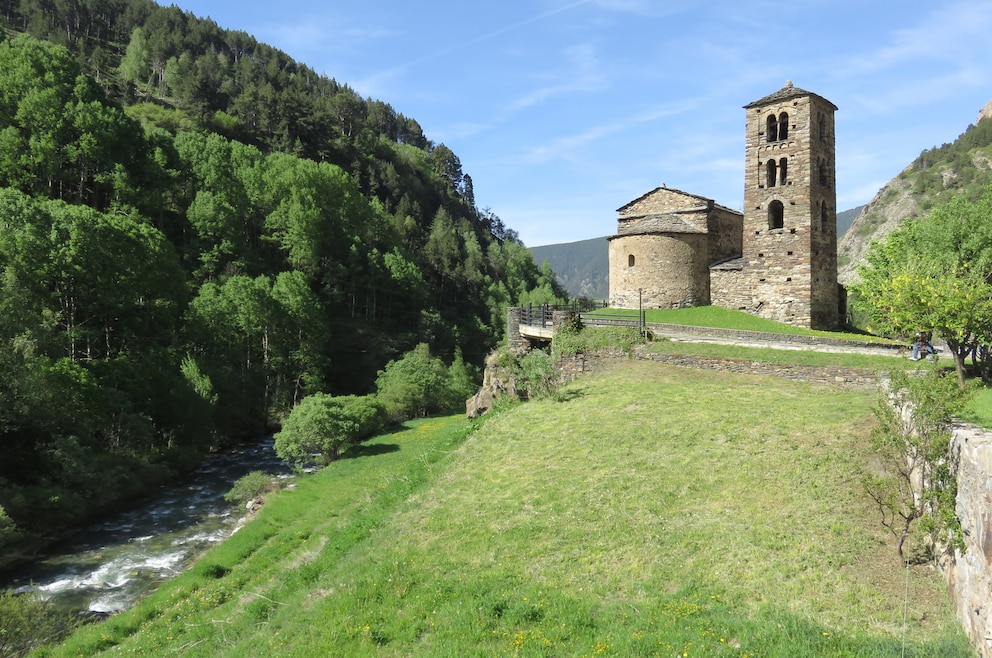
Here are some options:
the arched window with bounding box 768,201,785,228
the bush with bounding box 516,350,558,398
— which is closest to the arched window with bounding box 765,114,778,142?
the arched window with bounding box 768,201,785,228

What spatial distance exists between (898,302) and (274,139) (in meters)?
99.4

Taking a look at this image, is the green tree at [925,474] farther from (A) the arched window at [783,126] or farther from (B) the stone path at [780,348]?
(A) the arched window at [783,126]

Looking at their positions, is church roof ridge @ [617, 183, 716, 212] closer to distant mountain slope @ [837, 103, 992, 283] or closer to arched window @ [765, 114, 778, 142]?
arched window @ [765, 114, 778, 142]

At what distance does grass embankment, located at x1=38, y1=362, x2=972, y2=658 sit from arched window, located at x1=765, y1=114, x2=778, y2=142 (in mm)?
22660

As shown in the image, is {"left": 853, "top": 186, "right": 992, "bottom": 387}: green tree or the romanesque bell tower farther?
the romanesque bell tower

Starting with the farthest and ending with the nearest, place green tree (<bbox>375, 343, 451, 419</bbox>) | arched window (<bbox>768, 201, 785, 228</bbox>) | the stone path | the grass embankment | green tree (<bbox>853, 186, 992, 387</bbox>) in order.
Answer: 1. green tree (<bbox>375, 343, 451, 419</bbox>)
2. arched window (<bbox>768, 201, 785, 228</bbox>)
3. the stone path
4. green tree (<bbox>853, 186, 992, 387</bbox>)
5. the grass embankment

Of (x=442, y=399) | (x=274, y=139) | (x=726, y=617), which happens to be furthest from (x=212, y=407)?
(x=274, y=139)

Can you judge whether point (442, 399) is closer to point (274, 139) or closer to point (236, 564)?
point (236, 564)

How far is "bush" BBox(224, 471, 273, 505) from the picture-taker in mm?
28469

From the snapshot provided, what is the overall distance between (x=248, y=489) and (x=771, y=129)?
37.2 metres

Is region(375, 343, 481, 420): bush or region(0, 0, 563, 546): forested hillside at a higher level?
region(0, 0, 563, 546): forested hillside

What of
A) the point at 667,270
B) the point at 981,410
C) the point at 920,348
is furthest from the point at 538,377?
A: the point at 667,270

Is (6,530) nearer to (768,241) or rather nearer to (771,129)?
(768,241)

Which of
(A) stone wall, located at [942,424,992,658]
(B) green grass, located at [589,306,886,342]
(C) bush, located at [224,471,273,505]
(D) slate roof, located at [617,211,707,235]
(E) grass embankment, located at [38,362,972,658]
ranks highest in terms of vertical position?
(D) slate roof, located at [617,211,707,235]
